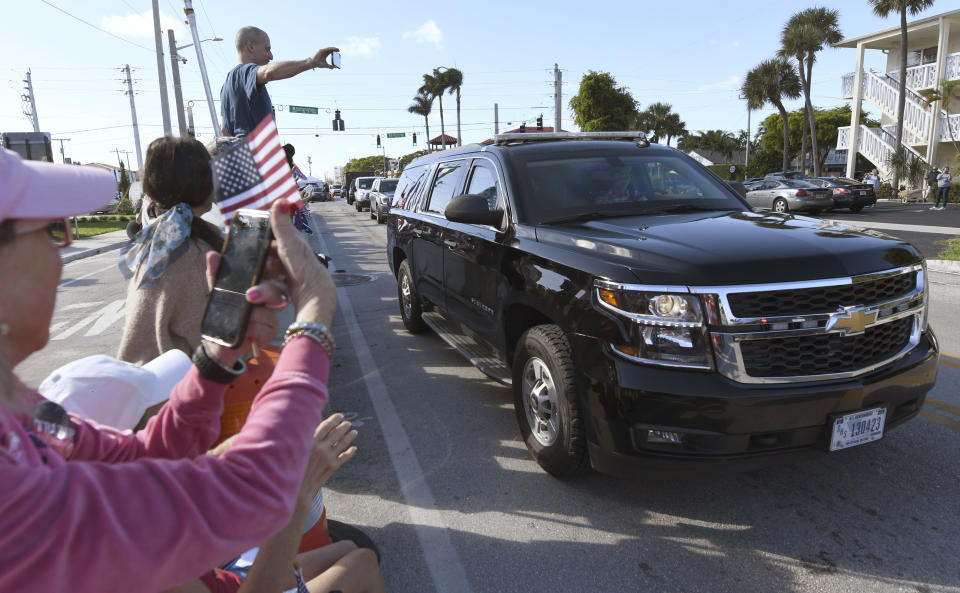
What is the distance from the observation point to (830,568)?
8.60 ft

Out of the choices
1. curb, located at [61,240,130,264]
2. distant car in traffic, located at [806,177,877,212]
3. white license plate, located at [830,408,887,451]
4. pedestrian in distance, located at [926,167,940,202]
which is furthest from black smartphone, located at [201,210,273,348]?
pedestrian in distance, located at [926,167,940,202]

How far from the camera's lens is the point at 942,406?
428 cm

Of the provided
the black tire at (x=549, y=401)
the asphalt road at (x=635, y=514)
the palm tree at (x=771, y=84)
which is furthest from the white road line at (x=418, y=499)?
the palm tree at (x=771, y=84)

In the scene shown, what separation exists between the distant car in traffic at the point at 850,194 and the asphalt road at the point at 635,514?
67.8ft

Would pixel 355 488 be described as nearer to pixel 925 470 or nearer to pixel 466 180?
A: pixel 466 180

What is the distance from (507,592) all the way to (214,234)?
1915 mm

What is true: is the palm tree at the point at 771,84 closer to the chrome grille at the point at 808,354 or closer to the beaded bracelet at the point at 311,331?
the chrome grille at the point at 808,354

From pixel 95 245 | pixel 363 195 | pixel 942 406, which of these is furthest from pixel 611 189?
pixel 363 195

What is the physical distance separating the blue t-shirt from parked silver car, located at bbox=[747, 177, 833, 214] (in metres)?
21.7

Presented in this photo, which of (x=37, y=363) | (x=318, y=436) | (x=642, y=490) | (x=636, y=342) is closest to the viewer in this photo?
(x=318, y=436)

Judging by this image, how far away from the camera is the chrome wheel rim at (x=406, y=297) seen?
6.60 metres

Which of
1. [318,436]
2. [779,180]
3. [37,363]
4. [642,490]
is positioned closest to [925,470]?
[642,490]

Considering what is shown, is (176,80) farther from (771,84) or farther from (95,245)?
(771,84)

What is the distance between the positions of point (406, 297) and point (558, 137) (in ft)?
8.47
